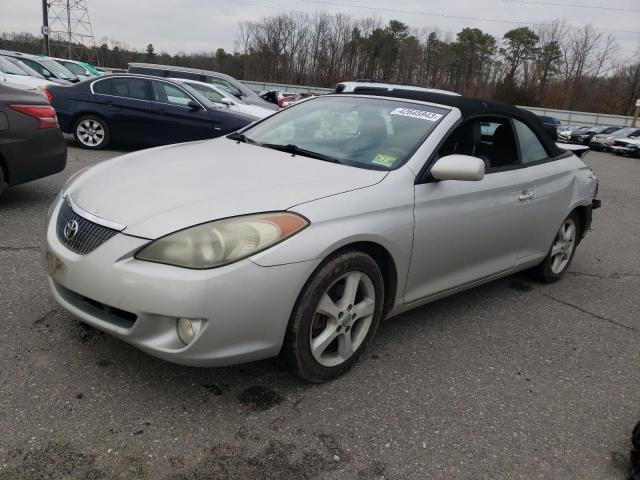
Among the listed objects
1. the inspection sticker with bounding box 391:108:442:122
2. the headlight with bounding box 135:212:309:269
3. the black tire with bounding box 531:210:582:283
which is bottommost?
the black tire with bounding box 531:210:582:283

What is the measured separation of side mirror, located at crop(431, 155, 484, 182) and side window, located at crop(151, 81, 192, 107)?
305 inches

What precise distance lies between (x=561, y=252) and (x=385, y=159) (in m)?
2.40

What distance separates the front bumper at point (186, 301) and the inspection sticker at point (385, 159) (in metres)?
0.91

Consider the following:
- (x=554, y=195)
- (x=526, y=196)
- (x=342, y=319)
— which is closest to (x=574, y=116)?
(x=554, y=195)

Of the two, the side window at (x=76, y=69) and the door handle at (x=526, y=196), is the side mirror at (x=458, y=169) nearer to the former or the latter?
the door handle at (x=526, y=196)

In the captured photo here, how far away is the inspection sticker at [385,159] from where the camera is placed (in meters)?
3.13

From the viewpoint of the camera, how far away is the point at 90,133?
984 cm

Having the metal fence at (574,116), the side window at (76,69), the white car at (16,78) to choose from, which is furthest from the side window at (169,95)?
the metal fence at (574,116)

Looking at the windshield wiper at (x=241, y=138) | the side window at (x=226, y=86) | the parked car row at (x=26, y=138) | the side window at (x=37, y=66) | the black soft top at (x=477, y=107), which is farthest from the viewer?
the side window at (x=226, y=86)

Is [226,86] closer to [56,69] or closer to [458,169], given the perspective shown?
[56,69]

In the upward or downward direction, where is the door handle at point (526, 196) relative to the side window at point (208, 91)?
downward

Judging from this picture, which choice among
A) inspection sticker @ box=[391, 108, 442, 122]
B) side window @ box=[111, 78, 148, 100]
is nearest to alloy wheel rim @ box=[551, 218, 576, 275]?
inspection sticker @ box=[391, 108, 442, 122]

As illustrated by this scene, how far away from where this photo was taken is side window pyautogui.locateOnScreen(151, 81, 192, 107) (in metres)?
9.81

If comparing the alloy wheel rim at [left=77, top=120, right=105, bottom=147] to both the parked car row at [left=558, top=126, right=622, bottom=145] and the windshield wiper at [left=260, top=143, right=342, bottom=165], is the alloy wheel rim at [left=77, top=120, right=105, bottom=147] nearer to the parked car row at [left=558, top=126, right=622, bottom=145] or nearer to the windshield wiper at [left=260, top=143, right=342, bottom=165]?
the windshield wiper at [left=260, top=143, right=342, bottom=165]
